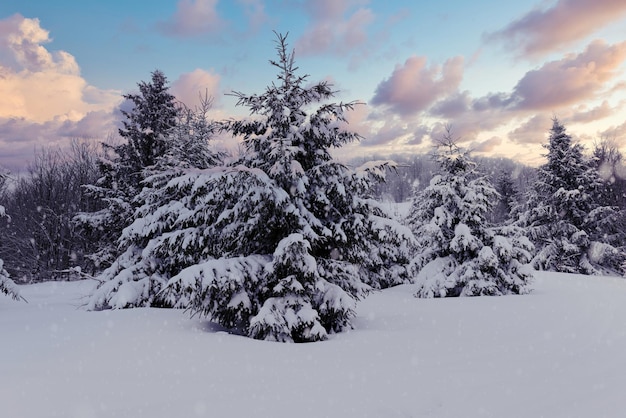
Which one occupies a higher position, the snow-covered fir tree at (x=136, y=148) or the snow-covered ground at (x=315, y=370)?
the snow-covered fir tree at (x=136, y=148)

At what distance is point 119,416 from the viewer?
345 centimetres

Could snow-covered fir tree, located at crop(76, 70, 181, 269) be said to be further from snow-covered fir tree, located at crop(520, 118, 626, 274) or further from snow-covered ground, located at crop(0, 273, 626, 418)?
snow-covered fir tree, located at crop(520, 118, 626, 274)

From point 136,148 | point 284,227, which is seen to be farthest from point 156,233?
point 136,148

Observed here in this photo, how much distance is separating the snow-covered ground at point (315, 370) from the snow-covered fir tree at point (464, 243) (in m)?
5.25

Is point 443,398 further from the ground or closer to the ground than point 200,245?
closer to the ground

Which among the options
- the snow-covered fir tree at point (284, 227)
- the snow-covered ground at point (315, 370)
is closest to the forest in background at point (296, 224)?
the snow-covered fir tree at point (284, 227)

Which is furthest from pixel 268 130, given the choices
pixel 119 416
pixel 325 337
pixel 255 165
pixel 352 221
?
pixel 119 416

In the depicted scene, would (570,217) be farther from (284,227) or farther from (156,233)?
(156,233)

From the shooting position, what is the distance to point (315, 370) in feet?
15.7

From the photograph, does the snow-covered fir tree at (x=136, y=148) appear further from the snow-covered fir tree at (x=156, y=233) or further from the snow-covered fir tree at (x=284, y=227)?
the snow-covered fir tree at (x=284, y=227)

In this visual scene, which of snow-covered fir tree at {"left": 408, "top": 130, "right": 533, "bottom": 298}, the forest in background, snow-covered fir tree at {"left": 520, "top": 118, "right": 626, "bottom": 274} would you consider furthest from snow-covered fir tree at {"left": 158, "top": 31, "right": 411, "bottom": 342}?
snow-covered fir tree at {"left": 520, "top": 118, "right": 626, "bottom": 274}

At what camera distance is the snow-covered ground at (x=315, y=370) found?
3.78 meters

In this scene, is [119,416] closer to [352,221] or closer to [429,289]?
[352,221]

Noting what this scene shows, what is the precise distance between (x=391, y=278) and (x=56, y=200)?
2890cm
